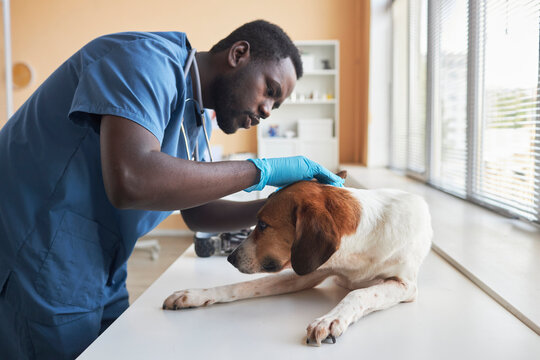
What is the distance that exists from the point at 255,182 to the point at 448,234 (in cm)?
86

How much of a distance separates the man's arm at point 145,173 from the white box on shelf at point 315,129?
3765mm

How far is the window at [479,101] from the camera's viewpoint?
1.68 meters

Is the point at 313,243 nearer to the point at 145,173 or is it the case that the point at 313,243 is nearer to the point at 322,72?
the point at 145,173

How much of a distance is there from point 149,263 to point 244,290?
3144 millimetres

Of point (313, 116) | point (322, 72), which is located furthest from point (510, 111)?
point (313, 116)

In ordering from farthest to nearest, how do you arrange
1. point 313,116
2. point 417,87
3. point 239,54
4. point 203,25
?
point 203,25, point 313,116, point 417,87, point 239,54

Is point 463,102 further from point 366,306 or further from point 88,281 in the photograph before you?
point 88,281

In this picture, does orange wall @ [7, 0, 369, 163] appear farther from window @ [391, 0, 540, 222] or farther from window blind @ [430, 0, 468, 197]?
window blind @ [430, 0, 468, 197]

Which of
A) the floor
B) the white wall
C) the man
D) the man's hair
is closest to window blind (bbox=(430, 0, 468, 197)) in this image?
the white wall

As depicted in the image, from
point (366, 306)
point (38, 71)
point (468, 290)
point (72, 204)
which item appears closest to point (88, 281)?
point (72, 204)

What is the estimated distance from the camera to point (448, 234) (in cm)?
147

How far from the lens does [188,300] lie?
935 mm

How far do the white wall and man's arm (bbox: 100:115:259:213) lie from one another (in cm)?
349

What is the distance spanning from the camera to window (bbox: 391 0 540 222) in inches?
66.1
